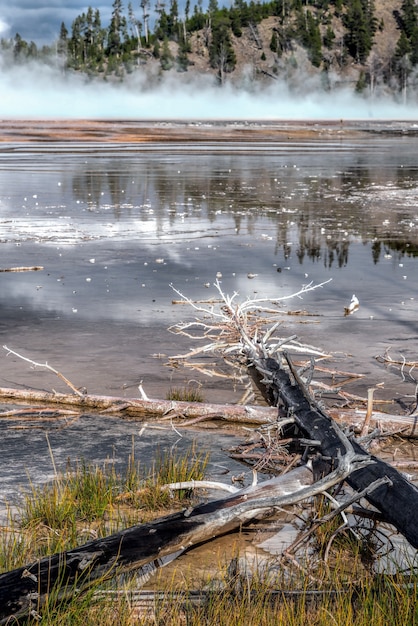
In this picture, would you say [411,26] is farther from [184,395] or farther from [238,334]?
[184,395]

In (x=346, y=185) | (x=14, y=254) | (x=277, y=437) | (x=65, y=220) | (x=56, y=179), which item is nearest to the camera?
(x=277, y=437)

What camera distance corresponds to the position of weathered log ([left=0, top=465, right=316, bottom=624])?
385 centimetres

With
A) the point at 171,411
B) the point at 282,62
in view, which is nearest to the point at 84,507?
the point at 171,411

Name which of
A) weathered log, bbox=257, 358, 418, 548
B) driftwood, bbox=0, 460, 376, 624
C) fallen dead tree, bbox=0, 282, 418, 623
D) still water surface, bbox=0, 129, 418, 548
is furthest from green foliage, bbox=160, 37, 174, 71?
driftwood, bbox=0, 460, 376, 624

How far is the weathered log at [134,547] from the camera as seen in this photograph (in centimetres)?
385

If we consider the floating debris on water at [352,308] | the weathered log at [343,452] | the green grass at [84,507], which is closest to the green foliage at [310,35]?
the floating debris on water at [352,308]

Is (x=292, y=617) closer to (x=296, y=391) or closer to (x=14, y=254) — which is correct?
(x=296, y=391)

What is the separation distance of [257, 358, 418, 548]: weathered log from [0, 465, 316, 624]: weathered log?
239mm

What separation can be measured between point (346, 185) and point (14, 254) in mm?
14234

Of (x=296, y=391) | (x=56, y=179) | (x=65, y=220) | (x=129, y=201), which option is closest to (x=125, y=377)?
(x=296, y=391)

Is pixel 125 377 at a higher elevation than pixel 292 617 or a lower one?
lower

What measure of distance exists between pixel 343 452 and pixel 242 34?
523 ft

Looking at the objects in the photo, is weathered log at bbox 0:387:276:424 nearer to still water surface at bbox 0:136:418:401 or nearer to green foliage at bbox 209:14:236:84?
still water surface at bbox 0:136:418:401

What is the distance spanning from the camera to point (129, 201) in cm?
2338
